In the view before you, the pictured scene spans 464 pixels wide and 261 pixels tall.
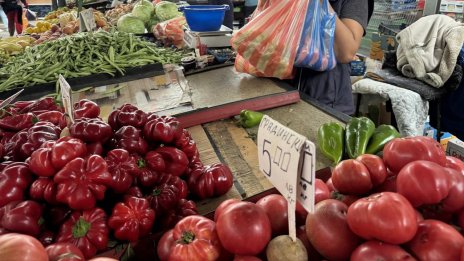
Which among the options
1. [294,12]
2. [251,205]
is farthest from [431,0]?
[251,205]

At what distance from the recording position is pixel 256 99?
2295mm

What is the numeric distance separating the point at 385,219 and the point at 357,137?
1146 mm

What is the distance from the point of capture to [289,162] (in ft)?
2.55

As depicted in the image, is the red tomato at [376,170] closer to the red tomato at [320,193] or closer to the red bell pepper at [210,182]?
the red tomato at [320,193]

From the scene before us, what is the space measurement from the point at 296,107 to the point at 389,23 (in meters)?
3.32

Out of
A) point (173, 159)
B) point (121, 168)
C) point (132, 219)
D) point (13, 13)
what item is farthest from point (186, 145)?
point (13, 13)

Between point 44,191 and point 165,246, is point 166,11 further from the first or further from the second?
point 165,246

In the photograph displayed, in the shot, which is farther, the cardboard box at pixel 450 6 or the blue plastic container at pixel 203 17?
the cardboard box at pixel 450 6

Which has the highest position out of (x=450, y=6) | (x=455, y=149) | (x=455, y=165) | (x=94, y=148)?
(x=450, y=6)

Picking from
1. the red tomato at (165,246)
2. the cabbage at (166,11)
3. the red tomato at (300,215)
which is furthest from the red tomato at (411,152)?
the cabbage at (166,11)

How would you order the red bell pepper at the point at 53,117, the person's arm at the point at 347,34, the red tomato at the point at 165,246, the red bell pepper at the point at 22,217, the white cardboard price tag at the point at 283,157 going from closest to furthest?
1. the white cardboard price tag at the point at 283,157
2. the red tomato at the point at 165,246
3. the red bell pepper at the point at 22,217
4. the red bell pepper at the point at 53,117
5. the person's arm at the point at 347,34

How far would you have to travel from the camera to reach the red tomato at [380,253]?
676 mm

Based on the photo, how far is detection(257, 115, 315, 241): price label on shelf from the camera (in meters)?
0.74

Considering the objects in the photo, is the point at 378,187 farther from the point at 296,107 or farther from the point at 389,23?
the point at 389,23
